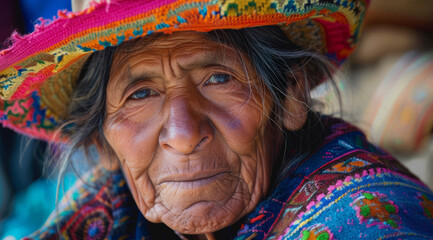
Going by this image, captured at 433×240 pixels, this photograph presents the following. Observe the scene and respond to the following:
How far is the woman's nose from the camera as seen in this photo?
151cm

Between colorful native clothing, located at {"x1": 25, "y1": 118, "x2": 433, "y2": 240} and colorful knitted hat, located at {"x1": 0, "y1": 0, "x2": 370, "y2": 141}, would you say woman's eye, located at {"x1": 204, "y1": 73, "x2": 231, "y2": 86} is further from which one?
colorful native clothing, located at {"x1": 25, "y1": 118, "x2": 433, "y2": 240}

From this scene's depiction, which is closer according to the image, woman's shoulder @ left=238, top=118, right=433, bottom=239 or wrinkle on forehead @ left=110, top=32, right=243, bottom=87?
woman's shoulder @ left=238, top=118, right=433, bottom=239

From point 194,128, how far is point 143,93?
28 centimetres

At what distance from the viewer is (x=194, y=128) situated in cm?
151

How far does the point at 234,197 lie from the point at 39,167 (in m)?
2.67

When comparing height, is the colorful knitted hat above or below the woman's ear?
above

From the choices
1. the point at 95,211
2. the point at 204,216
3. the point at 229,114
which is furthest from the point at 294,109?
the point at 95,211

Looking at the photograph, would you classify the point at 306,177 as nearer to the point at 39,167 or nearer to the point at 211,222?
the point at 211,222

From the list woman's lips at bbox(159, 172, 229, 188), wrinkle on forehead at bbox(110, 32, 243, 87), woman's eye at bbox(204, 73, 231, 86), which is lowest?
woman's lips at bbox(159, 172, 229, 188)

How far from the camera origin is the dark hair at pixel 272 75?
163 cm

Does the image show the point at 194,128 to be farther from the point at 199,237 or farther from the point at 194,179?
the point at 199,237

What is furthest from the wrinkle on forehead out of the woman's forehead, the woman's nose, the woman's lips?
the woman's lips

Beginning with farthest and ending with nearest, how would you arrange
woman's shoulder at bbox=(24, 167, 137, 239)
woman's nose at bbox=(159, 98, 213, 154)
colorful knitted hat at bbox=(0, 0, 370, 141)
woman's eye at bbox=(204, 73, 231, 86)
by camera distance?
woman's shoulder at bbox=(24, 167, 137, 239)
woman's eye at bbox=(204, 73, 231, 86)
woman's nose at bbox=(159, 98, 213, 154)
colorful knitted hat at bbox=(0, 0, 370, 141)

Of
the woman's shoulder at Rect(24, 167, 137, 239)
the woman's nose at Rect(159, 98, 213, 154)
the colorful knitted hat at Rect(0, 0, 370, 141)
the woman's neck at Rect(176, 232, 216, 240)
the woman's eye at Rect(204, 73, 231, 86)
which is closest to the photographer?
the colorful knitted hat at Rect(0, 0, 370, 141)
